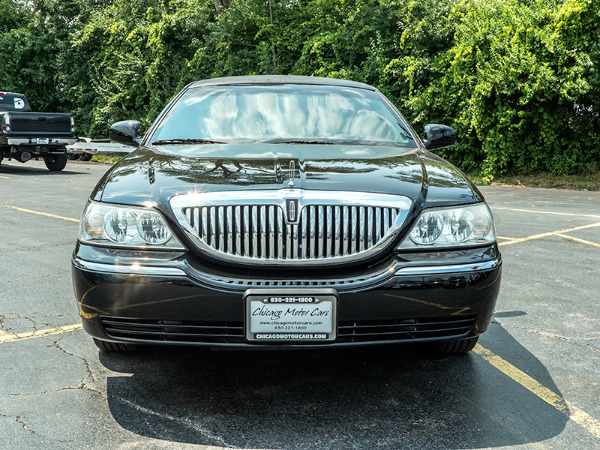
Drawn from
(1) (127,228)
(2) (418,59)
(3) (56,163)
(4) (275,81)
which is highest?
(2) (418,59)

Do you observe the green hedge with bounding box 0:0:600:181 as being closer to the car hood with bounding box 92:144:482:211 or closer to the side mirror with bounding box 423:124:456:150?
the side mirror with bounding box 423:124:456:150

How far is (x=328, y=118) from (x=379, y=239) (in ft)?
5.15

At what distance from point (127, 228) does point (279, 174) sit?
28.6 inches

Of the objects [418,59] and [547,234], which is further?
[418,59]

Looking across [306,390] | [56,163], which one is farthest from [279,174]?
[56,163]

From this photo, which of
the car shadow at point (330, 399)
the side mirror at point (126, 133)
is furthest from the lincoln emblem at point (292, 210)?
the side mirror at point (126, 133)

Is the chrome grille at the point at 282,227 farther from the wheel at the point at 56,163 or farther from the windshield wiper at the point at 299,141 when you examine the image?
the wheel at the point at 56,163

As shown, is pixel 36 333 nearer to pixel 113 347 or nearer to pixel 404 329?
pixel 113 347

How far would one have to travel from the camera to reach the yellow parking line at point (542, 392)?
110 inches

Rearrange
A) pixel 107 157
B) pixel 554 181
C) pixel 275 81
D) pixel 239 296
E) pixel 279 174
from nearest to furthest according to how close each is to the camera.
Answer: pixel 239 296
pixel 279 174
pixel 275 81
pixel 554 181
pixel 107 157

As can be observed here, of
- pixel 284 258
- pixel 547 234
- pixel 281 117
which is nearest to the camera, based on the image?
pixel 284 258

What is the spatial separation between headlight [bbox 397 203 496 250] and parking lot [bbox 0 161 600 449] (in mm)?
731

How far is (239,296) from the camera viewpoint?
2.66 metres

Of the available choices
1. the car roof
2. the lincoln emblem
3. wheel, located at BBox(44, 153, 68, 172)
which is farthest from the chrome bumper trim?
wheel, located at BBox(44, 153, 68, 172)
